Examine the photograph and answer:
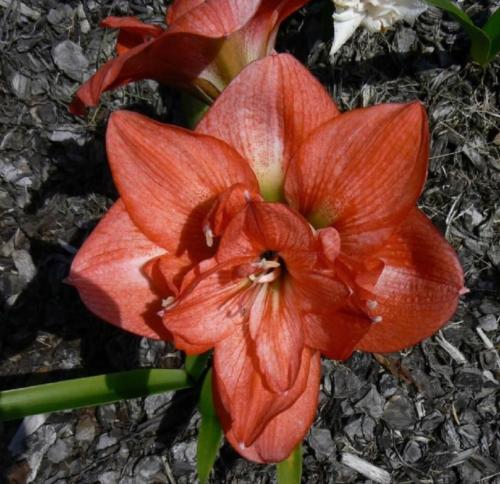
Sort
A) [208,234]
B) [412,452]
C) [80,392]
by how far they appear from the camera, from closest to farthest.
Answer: [208,234] < [80,392] < [412,452]

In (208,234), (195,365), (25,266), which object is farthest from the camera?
(25,266)

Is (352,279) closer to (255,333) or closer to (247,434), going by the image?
(255,333)

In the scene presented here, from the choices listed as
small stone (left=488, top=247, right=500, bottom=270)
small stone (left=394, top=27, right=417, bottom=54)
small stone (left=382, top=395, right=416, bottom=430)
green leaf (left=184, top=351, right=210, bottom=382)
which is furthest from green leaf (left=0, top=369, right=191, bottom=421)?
small stone (left=394, top=27, right=417, bottom=54)

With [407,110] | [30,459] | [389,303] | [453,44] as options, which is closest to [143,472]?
[30,459]

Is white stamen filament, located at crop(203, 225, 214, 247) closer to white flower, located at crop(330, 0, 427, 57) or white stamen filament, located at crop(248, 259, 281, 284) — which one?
white stamen filament, located at crop(248, 259, 281, 284)

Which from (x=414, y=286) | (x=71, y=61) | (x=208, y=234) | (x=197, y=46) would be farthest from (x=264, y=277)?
(x=71, y=61)

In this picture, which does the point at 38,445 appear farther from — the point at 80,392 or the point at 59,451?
the point at 80,392
